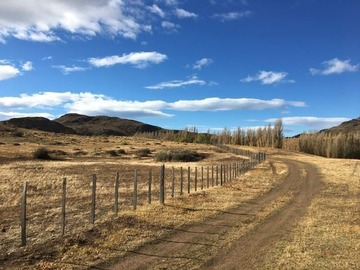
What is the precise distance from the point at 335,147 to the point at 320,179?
56.5m

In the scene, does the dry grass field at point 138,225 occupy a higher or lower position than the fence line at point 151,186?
lower

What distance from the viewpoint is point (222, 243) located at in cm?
1241

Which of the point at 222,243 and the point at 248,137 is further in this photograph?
the point at 248,137

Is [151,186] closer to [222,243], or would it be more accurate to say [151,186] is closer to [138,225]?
[138,225]

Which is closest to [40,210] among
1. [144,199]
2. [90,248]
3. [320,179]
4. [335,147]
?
[144,199]

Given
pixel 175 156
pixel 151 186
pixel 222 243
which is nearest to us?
pixel 222 243

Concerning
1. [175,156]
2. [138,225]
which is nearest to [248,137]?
[175,156]

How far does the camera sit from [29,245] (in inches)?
470

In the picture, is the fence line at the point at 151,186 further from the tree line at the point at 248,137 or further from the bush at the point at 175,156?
the tree line at the point at 248,137

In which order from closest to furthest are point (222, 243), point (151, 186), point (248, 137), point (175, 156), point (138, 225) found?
point (222, 243) < point (138, 225) < point (151, 186) < point (175, 156) < point (248, 137)

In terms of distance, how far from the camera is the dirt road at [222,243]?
10422 mm

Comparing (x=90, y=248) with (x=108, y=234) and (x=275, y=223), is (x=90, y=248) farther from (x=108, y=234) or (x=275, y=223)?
(x=275, y=223)

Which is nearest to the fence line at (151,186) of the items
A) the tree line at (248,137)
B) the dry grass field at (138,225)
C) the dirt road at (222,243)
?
the dry grass field at (138,225)

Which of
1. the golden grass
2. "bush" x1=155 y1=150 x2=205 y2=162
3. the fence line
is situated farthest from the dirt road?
"bush" x1=155 y1=150 x2=205 y2=162
